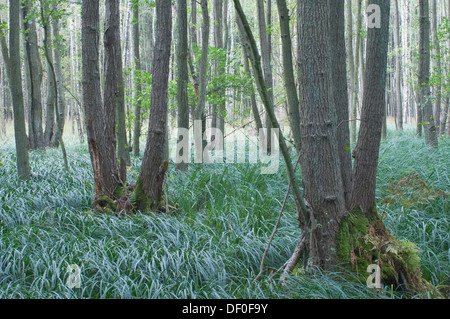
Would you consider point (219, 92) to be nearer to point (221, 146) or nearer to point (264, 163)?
point (221, 146)

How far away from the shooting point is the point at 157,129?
4.85 m

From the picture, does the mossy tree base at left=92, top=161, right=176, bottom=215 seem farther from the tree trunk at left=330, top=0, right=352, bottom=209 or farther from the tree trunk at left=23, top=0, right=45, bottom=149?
the tree trunk at left=23, top=0, right=45, bottom=149

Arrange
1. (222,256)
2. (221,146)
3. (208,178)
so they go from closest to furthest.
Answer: (222,256) < (208,178) < (221,146)

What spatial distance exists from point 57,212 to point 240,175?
2.73 meters

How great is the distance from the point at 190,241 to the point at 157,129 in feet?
5.75

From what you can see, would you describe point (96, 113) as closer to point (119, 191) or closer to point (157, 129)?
point (157, 129)

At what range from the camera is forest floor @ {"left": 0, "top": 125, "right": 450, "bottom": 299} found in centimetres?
281

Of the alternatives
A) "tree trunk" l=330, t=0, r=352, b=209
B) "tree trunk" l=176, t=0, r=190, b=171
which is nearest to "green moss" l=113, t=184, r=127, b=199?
"tree trunk" l=176, t=0, r=190, b=171

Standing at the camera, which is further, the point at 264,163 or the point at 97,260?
the point at 264,163

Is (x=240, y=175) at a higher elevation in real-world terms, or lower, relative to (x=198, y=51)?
lower

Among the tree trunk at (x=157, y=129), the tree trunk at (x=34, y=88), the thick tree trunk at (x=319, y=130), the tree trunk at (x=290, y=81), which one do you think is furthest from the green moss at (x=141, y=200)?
the tree trunk at (x=34, y=88)

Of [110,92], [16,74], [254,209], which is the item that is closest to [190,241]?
[254,209]

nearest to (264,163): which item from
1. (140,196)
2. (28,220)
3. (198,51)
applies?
(140,196)

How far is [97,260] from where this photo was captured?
3.17 metres
